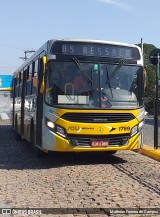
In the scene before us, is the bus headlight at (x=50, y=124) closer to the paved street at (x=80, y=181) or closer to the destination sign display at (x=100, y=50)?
the paved street at (x=80, y=181)

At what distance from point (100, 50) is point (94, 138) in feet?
7.47

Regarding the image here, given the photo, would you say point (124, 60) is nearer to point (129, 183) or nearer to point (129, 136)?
point (129, 136)

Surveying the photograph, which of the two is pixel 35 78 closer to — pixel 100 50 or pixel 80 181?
pixel 100 50

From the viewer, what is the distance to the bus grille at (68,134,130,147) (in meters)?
10.2

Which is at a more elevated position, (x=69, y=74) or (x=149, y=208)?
(x=69, y=74)

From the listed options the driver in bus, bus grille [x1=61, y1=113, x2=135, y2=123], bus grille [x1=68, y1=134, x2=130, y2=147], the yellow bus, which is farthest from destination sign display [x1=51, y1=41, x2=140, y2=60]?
bus grille [x1=68, y1=134, x2=130, y2=147]

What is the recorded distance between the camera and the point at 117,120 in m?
10.5

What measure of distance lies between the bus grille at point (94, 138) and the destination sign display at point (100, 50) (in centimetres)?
207

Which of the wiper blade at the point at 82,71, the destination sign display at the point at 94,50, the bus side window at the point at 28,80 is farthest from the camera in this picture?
the bus side window at the point at 28,80

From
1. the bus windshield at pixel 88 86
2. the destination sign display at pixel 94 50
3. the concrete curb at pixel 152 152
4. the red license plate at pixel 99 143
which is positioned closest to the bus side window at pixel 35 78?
the bus windshield at pixel 88 86

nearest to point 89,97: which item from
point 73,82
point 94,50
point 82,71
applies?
point 73,82

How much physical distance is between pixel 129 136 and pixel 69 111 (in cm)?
168

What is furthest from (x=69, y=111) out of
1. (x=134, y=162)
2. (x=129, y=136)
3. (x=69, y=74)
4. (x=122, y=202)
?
(x=122, y=202)

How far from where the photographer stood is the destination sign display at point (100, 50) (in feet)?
35.1
